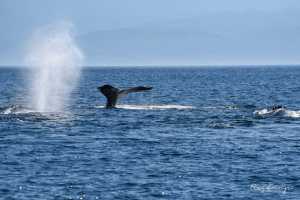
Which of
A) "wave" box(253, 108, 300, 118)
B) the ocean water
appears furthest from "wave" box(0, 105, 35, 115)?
"wave" box(253, 108, 300, 118)

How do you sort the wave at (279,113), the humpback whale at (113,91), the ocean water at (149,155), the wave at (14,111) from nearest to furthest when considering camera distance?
the ocean water at (149,155)
the wave at (279,113)
the wave at (14,111)
the humpback whale at (113,91)

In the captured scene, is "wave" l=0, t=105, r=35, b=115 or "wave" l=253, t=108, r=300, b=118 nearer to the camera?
"wave" l=253, t=108, r=300, b=118

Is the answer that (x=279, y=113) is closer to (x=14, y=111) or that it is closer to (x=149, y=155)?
(x=14, y=111)

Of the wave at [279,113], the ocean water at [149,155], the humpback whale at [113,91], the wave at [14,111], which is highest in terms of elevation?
the humpback whale at [113,91]

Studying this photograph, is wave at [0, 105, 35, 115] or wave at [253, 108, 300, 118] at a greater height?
wave at [0, 105, 35, 115]

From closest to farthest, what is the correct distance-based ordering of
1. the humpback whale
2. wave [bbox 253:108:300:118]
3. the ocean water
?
the ocean water < wave [bbox 253:108:300:118] < the humpback whale

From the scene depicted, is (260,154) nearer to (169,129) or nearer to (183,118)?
(169,129)

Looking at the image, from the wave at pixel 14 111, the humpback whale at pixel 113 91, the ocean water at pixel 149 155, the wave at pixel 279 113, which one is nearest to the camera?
the ocean water at pixel 149 155

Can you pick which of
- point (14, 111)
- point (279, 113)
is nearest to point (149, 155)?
point (279, 113)

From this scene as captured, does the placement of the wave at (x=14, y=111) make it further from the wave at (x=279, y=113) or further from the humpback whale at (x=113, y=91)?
the wave at (x=279, y=113)

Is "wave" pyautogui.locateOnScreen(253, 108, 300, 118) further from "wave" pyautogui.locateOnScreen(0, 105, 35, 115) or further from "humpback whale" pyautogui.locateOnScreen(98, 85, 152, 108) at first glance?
"wave" pyautogui.locateOnScreen(0, 105, 35, 115)

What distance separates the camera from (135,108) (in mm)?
68625

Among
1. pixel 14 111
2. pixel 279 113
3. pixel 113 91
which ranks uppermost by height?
pixel 113 91

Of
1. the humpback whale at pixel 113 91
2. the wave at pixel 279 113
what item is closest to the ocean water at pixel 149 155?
the wave at pixel 279 113
